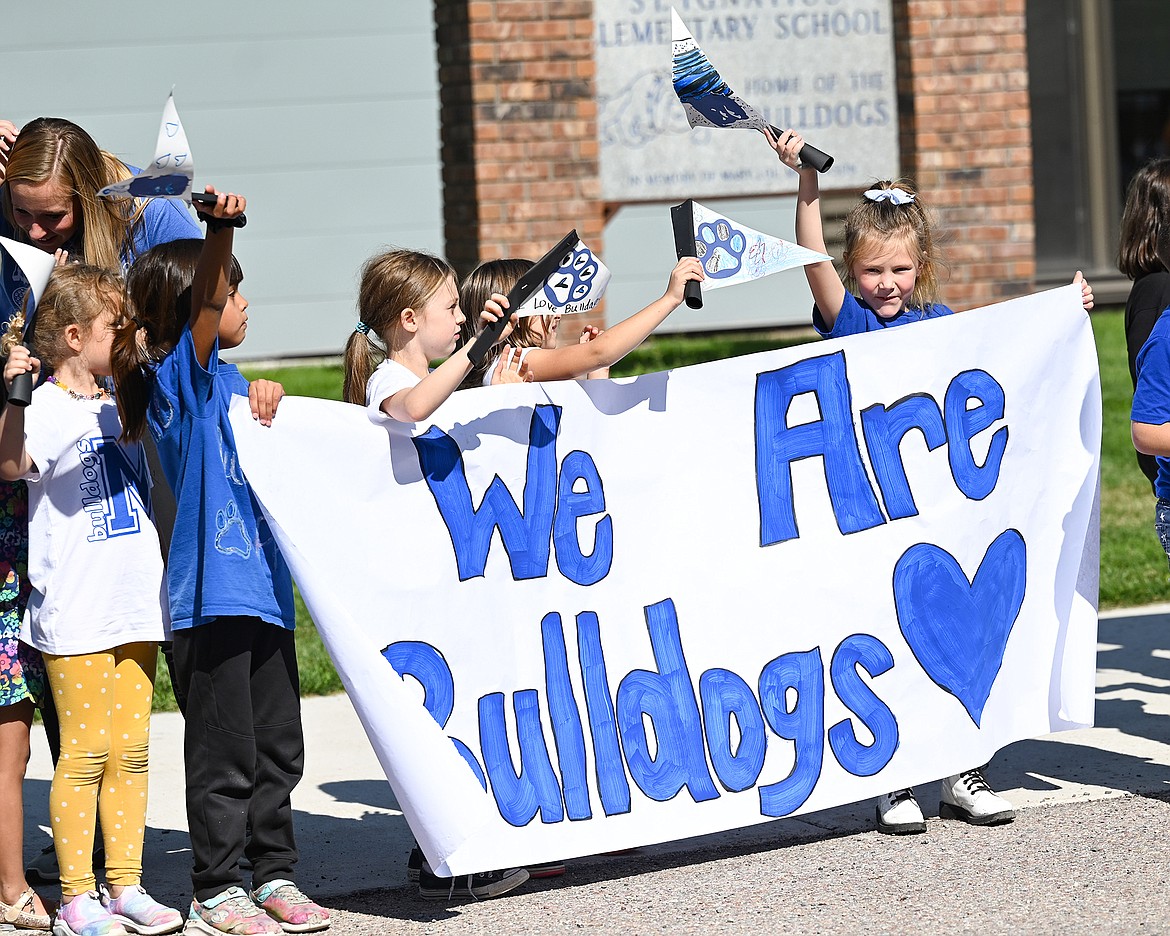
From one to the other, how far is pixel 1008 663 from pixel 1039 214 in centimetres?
1111

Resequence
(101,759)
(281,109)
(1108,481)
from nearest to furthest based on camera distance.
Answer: (101,759) < (1108,481) < (281,109)

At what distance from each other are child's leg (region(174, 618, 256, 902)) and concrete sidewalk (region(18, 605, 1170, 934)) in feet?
1.08

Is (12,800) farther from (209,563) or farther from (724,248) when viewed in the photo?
(724,248)

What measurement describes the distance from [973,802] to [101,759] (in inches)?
84.0

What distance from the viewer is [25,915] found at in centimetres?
379

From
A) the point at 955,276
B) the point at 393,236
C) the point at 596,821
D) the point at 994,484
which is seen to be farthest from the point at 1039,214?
the point at 596,821

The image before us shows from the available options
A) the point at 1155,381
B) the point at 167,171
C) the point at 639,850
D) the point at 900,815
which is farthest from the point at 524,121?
the point at 167,171

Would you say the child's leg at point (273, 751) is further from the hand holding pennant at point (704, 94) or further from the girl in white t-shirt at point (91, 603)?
the hand holding pennant at point (704, 94)

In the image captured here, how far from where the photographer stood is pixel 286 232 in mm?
13445

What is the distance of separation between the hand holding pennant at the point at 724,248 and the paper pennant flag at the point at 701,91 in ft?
1.00

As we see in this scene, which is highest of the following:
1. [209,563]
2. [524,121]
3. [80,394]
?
[524,121]

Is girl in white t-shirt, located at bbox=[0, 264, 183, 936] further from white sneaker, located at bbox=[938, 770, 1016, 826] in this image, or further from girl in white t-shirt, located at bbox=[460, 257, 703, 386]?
white sneaker, located at bbox=[938, 770, 1016, 826]

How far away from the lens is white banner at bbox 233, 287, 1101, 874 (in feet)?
12.4

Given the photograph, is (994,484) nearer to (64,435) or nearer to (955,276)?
(64,435)
